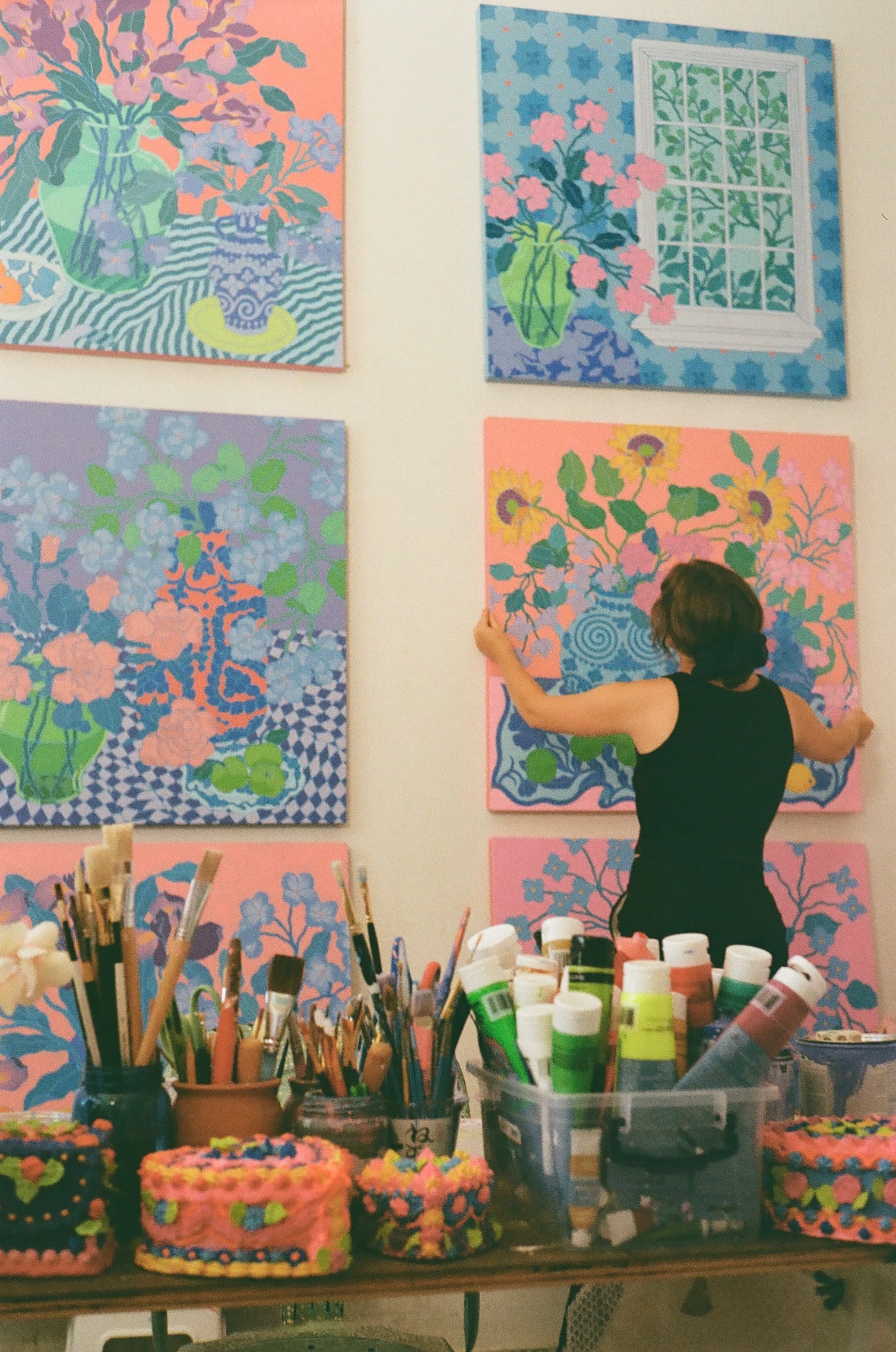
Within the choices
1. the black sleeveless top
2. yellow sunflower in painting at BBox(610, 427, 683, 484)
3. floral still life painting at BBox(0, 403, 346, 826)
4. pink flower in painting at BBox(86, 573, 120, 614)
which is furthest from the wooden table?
yellow sunflower in painting at BBox(610, 427, 683, 484)

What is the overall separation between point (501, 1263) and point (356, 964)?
1085mm

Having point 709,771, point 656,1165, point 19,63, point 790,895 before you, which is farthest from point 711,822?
point 19,63

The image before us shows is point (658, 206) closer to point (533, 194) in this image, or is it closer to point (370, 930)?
point (533, 194)

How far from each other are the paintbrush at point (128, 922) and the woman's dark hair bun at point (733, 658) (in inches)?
37.6

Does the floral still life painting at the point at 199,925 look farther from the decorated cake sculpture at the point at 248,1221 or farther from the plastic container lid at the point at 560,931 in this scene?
the decorated cake sculpture at the point at 248,1221

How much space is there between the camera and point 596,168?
205 centimetres

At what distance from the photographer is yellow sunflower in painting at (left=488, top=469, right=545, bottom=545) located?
1.95 meters

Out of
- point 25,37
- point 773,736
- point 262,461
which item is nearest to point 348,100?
point 25,37

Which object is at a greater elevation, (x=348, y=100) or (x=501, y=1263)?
(x=348, y=100)

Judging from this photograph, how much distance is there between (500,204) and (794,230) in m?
0.51

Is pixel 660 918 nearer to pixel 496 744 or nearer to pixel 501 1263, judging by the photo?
pixel 496 744

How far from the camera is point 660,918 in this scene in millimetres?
1622

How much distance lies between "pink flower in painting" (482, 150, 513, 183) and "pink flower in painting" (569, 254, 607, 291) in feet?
0.58

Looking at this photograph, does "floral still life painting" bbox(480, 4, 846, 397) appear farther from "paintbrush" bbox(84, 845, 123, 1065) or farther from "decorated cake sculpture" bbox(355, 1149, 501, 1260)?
"decorated cake sculpture" bbox(355, 1149, 501, 1260)
